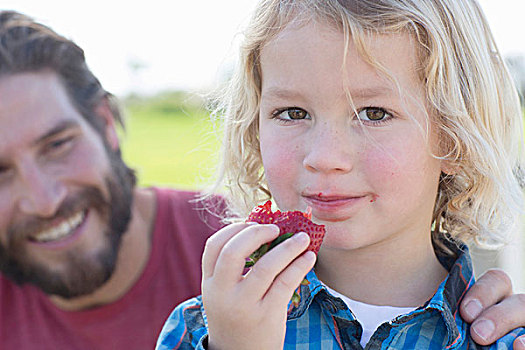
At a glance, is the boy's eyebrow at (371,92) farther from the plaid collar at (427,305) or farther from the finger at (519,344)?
the finger at (519,344)

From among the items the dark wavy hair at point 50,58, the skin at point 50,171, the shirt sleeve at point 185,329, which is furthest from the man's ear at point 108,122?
the shirt sleeve at point 185,329

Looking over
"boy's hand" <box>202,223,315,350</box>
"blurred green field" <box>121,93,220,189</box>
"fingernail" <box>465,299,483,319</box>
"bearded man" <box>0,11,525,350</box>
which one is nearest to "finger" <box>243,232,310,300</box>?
"boy's hand" <box>202,223,315,350</box>

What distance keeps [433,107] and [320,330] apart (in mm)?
698

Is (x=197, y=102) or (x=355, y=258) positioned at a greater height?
(x=197, y=102)

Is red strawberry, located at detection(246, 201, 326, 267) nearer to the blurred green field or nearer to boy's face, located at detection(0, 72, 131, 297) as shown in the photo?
boy's face, located at detection(0, 72, 131, 297)

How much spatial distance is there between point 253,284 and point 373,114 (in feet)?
1.82

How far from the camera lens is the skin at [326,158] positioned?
55.3 inches

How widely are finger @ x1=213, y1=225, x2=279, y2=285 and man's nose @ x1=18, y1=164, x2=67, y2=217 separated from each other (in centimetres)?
146

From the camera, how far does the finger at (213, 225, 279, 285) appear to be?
1372 mm

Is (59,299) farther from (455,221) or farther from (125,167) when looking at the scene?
(455,221)

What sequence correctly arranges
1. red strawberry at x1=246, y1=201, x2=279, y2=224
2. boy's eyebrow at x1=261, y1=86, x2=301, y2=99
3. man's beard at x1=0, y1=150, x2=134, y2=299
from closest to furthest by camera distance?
red strawberry at x1=246, y1=201, x2=279, y2=224 → boy's eyebrow at x1=261, y1=86, x2=301, y2=99 → man's beard at x1=0, y1=150, x2=134, y2=299

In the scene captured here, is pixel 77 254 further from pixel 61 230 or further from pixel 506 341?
pixel 506 341

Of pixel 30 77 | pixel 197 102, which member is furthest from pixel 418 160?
pixel 30 77

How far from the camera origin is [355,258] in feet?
5.74
